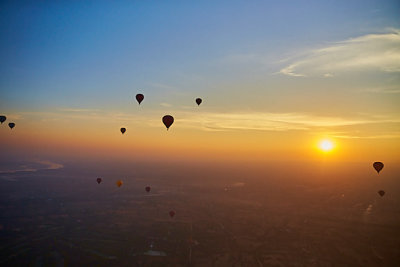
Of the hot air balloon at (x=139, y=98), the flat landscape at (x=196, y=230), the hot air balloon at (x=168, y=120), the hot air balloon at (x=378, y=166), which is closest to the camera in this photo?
the hot air balloon at (x=168, y=120)

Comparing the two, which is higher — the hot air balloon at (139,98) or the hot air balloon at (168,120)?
the hot air balloon at (139,98)

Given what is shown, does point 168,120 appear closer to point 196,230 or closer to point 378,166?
point 196,230

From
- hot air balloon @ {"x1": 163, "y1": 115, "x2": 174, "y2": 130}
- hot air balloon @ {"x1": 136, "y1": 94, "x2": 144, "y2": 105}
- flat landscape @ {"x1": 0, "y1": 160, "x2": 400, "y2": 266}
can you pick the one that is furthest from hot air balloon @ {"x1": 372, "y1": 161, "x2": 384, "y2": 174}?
hot air balloon @ {"x1": 136, "y1": 94, "x2": 144, "y2": 105}

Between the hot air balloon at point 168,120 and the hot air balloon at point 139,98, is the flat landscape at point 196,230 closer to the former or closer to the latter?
the hot air balloon at point 168,120

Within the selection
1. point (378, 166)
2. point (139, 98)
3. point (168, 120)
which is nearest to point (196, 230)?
point (168, 120)

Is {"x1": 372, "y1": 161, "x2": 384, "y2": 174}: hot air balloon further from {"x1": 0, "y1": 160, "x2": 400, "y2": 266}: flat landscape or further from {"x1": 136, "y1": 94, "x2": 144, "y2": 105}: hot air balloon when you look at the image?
{"x1": 136, "y1": 94, "x2": 144, "y2": 105}: hot air balloon

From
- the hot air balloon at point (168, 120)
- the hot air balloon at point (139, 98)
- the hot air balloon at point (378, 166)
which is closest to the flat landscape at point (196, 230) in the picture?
the hot air balloon at point (378, 166)

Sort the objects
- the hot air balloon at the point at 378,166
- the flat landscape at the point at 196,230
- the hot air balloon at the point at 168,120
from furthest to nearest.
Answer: the flat landscape at the point at 196,230 → the hot air balloon at the point at 378,166 → the hot air balloon at the point at 168,120

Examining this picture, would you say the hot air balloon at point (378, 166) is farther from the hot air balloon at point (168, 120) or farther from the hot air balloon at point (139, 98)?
the hot air balloon at point (139, 98)

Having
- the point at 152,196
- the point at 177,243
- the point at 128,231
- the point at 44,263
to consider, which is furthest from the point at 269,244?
the point at 152,196

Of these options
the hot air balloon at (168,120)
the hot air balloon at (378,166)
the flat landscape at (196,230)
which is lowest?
the flat landscape at (196,230)

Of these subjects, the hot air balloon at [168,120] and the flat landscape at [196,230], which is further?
the flat landscape at [196,230]

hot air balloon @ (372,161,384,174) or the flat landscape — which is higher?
hot air balloon @ (372,161,384,174)

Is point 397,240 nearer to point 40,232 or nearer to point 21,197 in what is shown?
point 40,232
